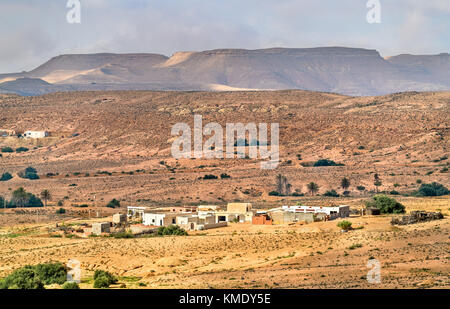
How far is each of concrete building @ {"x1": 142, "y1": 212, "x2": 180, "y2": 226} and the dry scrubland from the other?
5.49 metres

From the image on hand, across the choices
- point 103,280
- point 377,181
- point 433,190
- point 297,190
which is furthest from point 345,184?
point 103,280

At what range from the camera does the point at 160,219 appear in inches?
2058

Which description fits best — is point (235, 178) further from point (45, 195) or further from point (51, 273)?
point (51, 273)

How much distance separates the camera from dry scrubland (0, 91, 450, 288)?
111 feet

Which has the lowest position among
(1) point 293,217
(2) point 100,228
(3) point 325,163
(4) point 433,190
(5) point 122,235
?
(5) point 122,235

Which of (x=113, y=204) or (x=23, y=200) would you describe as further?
(x=23, y=200)

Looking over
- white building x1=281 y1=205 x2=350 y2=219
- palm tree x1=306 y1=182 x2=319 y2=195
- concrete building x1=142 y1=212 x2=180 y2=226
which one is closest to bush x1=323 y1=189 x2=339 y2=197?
palm tree x1=306 y1=182 x2=319 y2=195

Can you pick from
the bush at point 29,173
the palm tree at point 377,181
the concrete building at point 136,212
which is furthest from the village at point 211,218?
the bush at point 29,173

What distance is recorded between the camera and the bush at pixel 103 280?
31.7m

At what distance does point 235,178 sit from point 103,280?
5281cm

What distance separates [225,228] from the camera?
5019cm

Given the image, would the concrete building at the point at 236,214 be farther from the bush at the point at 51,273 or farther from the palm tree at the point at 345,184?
the palm tree at the point at 345,184
